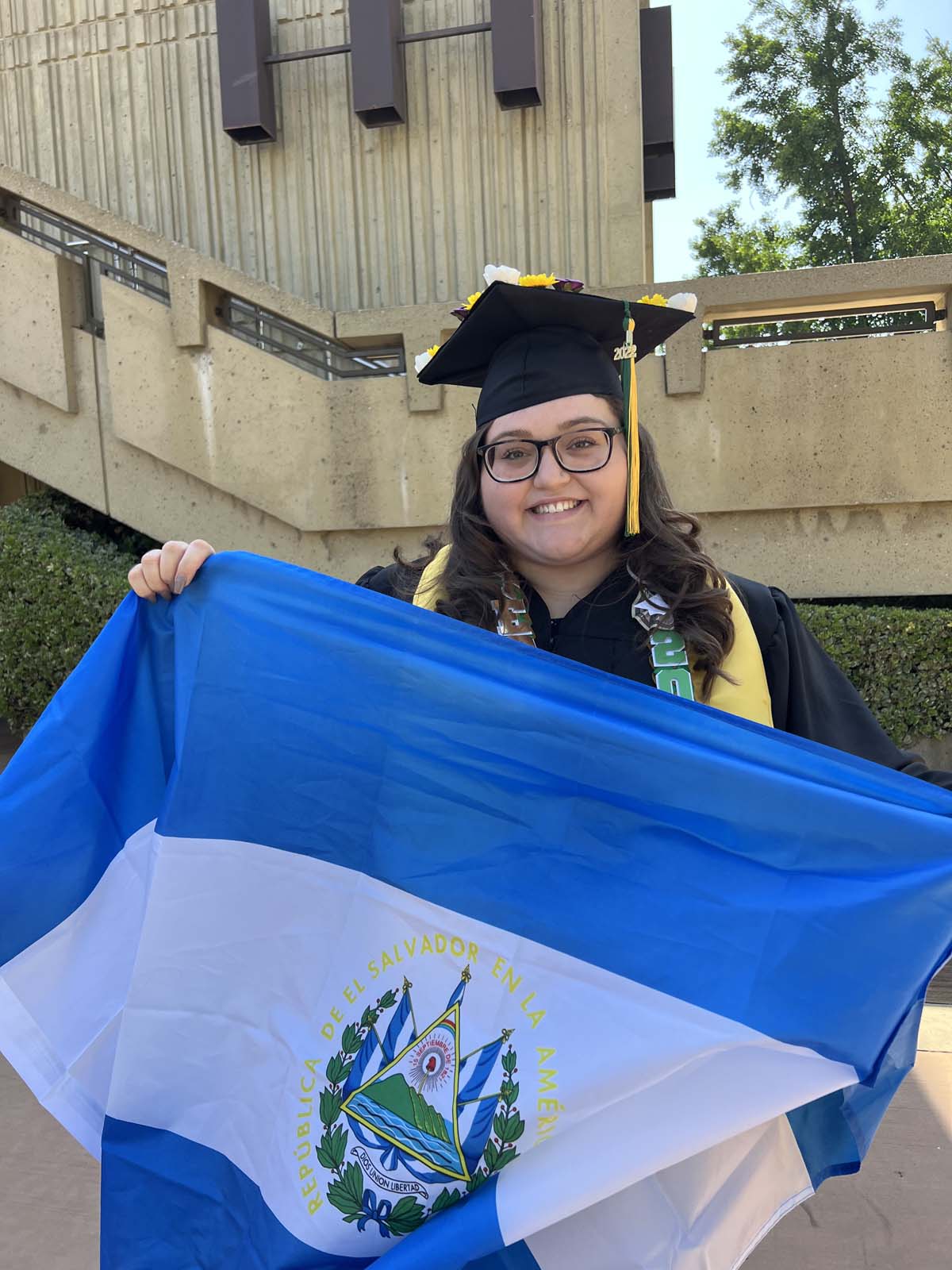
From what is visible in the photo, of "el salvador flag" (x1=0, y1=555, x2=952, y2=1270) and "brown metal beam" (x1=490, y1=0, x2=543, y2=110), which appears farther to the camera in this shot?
"brown metal beam" (x1=490, y1=0, x2=543, y2=110)

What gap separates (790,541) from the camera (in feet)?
20.4

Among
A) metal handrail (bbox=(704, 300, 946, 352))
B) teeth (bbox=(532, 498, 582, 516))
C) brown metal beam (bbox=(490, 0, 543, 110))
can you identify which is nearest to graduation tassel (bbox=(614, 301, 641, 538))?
teeth (bbox=(532, 498, 582, 516))

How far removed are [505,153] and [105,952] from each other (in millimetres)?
7507

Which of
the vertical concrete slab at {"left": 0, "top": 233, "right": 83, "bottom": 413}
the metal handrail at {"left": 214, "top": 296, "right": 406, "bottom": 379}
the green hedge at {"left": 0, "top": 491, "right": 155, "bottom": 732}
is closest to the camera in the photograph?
the green hedge at {"left": 0, "top": 491, "right": 155, "bottom": 732}

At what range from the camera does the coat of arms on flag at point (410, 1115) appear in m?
1.57

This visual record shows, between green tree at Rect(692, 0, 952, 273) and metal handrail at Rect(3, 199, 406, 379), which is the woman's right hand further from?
green tree at Rect(692, 0, 952, 273)

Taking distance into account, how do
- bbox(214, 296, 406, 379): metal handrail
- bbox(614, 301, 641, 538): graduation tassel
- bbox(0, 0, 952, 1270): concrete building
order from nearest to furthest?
bbox(614, 301, 641, 538): graduation tassel, bbox(0, 0, 952, 1270): concrete building, bbox(214, 296, 406, 379): metal handrail

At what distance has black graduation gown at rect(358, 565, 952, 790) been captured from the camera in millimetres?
1999

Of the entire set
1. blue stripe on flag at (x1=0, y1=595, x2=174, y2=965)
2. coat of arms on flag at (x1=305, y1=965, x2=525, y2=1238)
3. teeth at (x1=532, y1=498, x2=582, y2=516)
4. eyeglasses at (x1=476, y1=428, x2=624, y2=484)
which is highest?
eyeglasses at (x1=476, y1=428, x2=624, y2=484)

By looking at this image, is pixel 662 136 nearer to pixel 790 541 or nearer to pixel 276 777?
pixel 790 541

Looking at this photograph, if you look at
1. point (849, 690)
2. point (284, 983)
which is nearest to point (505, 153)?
point (849, 690)

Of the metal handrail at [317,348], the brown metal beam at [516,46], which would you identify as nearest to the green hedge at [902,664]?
the metal handrail at [317,348]

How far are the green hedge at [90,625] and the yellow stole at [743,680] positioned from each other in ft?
12.1

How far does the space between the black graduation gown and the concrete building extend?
425cm
